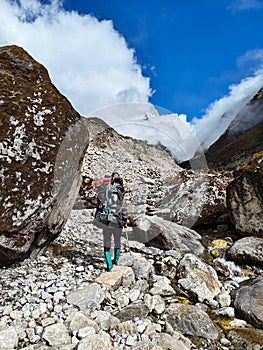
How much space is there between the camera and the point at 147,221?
10352mm

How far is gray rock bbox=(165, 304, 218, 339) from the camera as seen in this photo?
5.48 meters

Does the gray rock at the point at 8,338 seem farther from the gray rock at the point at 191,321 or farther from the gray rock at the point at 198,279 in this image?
the gray rock at the point at 198,279

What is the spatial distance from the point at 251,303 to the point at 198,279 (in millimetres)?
1416

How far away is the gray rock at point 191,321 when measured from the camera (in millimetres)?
5480

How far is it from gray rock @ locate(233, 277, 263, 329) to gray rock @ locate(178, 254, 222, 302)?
600 mm

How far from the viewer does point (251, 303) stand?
20.4 ft

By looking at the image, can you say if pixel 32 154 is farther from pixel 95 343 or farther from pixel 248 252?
pixel 248 252

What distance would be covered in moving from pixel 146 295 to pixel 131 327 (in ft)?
4.03

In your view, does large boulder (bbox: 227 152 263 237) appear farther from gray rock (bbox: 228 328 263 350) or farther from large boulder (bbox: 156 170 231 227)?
gray rock (bbox: 228 328 263 350)

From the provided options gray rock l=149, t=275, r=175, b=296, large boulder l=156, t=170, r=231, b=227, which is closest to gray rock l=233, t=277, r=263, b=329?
gray rock l=149, t=275, r=175, b=296

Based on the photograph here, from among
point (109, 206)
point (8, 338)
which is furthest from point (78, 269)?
point (8, 338)

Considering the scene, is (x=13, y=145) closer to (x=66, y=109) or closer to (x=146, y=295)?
(x=66, y=109)

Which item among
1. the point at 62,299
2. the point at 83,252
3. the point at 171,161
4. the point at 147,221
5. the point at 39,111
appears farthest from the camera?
the point at 171,161

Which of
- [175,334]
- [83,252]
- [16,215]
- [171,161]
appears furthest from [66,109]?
[171,161]
